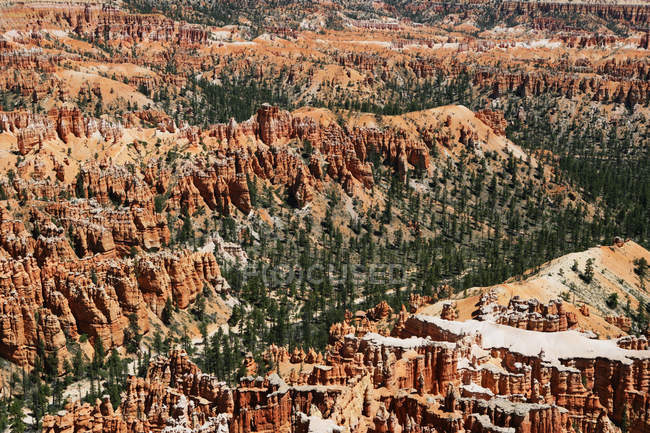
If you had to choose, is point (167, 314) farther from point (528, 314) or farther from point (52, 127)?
point (52, 127)

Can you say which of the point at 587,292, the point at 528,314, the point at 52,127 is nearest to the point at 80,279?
the point at 528,314

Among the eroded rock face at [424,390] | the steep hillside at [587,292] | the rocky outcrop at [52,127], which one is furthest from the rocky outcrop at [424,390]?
the rocky outcrop at [52,127]

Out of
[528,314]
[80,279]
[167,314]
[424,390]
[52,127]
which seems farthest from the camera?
[52,127]

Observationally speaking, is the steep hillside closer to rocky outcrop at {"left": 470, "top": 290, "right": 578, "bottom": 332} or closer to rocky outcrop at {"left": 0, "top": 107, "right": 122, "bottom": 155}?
rocky outcrop at {"left": 470, "top": 290, "right": 578, "bottom": 332}

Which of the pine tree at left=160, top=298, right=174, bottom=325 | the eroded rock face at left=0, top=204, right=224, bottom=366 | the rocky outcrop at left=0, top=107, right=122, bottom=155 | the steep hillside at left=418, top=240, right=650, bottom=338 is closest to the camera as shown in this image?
the eroded rock face at left=0, top=204, right=224, bottom=366

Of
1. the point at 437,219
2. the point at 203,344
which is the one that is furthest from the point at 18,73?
the point at 203,344

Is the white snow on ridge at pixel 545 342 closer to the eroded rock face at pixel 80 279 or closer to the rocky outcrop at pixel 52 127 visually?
the eroded rock face at pixel 80 279

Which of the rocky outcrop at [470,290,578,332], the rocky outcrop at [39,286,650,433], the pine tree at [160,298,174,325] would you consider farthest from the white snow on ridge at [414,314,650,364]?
the pine tree at [160,298,174,325]

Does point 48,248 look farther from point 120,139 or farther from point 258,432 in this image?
point 258,432
